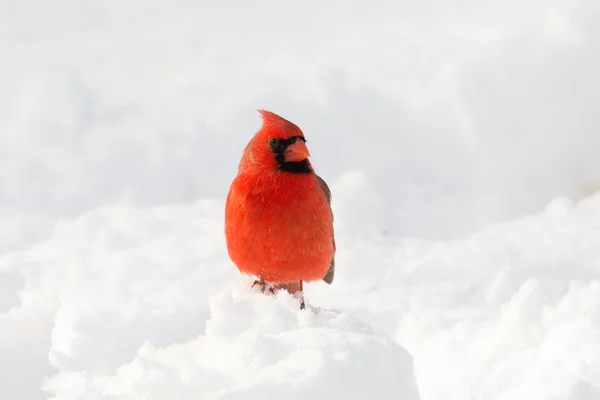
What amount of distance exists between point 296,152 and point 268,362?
2.19 feet

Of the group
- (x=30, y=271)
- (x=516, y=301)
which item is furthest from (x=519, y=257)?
(x=30, y=271)

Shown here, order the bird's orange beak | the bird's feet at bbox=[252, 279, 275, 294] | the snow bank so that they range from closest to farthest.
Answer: the bird's orange beak, the bird's feet at bbox=[252, 279, 275, 294], the snow bank

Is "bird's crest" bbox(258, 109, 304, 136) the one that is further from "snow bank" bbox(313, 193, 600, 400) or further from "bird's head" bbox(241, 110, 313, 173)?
"snow bank" bbox(313, 193, 600, 400)

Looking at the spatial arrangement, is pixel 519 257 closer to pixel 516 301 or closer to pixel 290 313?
pixel 516 301

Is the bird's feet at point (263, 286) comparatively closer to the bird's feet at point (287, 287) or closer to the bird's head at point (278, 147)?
the bird's feet at point (287, 287)

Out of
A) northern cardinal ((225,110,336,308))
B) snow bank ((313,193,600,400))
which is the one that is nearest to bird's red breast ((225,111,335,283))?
northern cardinal ((225,110,336,308))

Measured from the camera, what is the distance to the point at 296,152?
251 cm

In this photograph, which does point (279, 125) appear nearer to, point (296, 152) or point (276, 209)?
point (296, 152)

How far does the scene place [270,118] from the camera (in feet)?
8.45

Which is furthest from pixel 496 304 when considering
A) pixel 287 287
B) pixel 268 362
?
pixel 268 362

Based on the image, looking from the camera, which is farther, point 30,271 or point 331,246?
point 30,271

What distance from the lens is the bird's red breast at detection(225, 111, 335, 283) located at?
2.52 metres

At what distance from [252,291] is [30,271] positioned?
2000 millimetres

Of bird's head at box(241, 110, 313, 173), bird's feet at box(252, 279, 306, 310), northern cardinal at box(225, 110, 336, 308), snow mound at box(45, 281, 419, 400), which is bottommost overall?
snow mound at box(45, 281, 419, 400)
